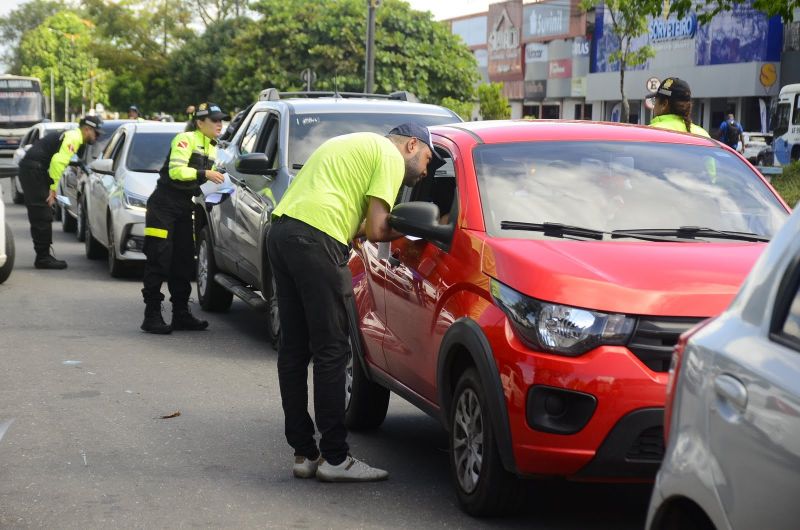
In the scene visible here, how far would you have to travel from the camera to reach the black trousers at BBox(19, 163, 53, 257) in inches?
628

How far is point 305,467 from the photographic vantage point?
639 cm

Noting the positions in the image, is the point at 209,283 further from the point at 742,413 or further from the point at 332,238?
the point at 742,413

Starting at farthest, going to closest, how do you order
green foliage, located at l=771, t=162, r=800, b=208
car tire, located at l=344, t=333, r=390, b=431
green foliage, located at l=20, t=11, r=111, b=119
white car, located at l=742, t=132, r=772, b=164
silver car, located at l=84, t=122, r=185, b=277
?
green foliage, located at l=20, t=11, r=111, b=119
white car, located at l=742, t=132, r=772, b=164
green foliage, located at l=771, t=162, r=800, b=208
silver car, located at l=84, t=122, r=185, b=277
car tire, located at l=344, t=333, r=390, b=431

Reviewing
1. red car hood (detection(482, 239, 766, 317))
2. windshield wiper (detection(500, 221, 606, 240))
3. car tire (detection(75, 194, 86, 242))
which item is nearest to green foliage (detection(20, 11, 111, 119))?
car tire (detection(75, 194, 86, 242))

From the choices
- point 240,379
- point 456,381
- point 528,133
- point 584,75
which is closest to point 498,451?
point 456,381

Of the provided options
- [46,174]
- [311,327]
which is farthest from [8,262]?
[311,327]

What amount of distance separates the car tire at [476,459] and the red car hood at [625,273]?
1.63ft

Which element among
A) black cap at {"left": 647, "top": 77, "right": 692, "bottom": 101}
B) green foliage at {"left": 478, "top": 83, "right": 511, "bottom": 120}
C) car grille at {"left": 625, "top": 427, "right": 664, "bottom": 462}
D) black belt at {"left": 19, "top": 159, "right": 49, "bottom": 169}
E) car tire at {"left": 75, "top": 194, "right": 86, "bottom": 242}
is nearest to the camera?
car grille at {"left": 625, "top": 427, "right": 664, "bottom": 462}

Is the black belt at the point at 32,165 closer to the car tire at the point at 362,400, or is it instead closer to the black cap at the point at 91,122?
the black cap at the point at 91,122

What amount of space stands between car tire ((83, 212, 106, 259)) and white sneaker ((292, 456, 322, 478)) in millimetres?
10783

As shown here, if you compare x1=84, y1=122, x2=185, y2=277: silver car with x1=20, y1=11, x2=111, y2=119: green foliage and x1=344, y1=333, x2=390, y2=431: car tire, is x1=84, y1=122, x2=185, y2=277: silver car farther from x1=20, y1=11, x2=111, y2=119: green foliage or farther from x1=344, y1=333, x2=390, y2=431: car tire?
x1=20, y1=11, x2=111, y2=119: green foliage

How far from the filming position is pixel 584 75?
63.2 meters

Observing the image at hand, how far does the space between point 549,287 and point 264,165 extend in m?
5.16

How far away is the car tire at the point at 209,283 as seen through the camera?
1203 centimetres
